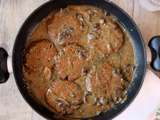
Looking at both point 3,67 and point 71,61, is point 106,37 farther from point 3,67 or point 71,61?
point 3,67

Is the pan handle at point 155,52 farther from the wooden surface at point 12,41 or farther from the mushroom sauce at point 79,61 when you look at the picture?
the wooden surface at point 12,41

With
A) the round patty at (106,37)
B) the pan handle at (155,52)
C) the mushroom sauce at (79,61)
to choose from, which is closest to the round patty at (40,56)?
the mushroom sauce at (79,61)

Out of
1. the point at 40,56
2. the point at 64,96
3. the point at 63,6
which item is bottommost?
the point at 64,96

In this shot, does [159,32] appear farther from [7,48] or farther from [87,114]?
[7,48]

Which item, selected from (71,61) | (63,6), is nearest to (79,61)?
(71,61)

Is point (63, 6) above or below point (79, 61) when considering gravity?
above

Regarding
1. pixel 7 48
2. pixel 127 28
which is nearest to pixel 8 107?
pixel 7 48
